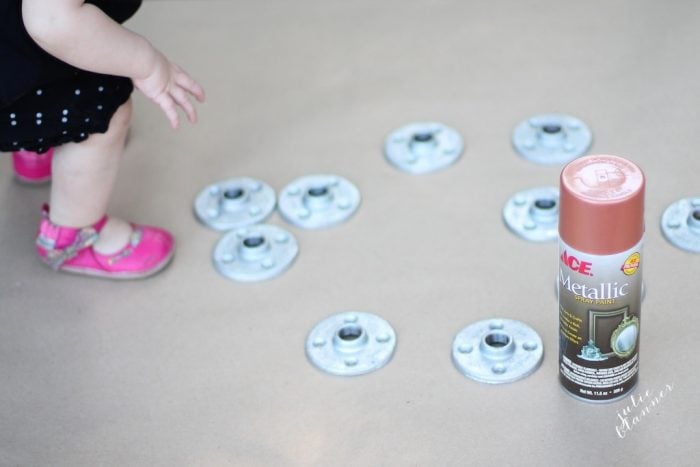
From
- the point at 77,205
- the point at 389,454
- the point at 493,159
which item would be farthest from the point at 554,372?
the point at 77,205

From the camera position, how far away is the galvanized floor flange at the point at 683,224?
1369 mm

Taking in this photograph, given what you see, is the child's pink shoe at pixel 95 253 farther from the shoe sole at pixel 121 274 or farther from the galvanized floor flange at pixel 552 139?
the galvanized floor flange at pixel 552 139

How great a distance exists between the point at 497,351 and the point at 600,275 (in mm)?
199

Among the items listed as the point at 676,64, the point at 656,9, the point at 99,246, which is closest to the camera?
the point at 99,246

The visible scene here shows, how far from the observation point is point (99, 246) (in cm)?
147

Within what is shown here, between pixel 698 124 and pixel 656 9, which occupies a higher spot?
pixel 656 9

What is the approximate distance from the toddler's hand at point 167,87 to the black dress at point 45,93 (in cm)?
5

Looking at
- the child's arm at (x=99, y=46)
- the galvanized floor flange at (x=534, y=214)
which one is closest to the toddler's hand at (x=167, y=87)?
the child's arm at (x=99, y=46)

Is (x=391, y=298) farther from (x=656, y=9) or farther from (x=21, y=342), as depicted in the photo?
(x=656, y=9)

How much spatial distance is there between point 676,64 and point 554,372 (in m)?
0.67

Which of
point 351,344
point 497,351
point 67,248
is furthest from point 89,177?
point 497,351

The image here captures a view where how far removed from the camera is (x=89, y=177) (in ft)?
4.65

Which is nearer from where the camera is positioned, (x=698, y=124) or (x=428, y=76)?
(x=698, y=124)

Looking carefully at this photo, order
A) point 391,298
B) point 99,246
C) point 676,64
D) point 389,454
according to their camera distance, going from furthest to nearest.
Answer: point 676,64 < point 99,246 < point 391,298 < point 389,454
